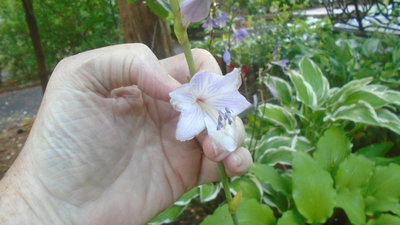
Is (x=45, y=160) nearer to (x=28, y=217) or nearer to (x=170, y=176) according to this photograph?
(x=28, y=217)

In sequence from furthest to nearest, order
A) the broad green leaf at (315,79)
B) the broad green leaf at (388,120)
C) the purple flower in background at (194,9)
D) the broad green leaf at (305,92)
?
the broad green leaf at (315,79)
the broad green leaf at (305,92)
the broad green leaf at (388,120)
the purple flower in background at (194,9)

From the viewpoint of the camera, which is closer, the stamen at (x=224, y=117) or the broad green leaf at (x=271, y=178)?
the stamen at (x=224, y=117)

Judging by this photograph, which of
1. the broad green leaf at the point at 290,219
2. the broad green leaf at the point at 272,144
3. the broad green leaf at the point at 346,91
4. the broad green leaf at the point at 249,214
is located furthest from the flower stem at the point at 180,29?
the broad green leaf at the point at 346,91

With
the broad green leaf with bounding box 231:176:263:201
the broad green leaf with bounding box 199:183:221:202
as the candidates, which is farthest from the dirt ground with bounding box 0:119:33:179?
the broad green leaf with bounding box 231:176:263:201

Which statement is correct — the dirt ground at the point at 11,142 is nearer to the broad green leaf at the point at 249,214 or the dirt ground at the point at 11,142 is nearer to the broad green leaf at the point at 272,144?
the broad green leaf at the point at 272,144

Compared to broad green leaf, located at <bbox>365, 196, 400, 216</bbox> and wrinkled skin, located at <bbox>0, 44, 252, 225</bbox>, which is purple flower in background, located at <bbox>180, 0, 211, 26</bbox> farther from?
broad green leaf, located at <bbox>365, 196, 400, 216</bbox>

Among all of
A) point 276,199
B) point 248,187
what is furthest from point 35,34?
point 276,199
